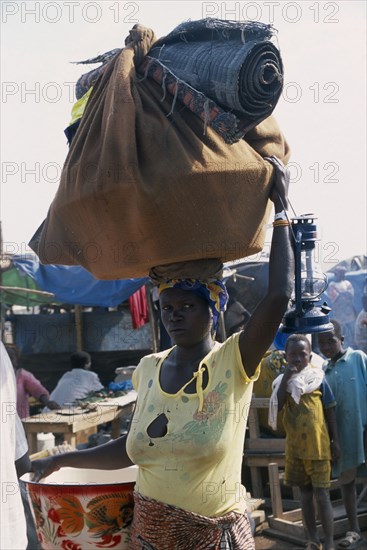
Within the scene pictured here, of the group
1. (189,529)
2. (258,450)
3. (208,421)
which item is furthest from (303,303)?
(258,450)

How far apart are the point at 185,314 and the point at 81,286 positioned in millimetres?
8527

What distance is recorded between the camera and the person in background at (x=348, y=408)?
6082 mm

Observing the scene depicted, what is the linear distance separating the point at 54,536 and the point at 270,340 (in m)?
1.15

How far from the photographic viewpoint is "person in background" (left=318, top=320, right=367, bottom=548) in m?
6.08

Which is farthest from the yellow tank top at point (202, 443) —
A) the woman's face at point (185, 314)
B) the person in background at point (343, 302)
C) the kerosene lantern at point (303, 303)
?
the person in background at point (343, 302)

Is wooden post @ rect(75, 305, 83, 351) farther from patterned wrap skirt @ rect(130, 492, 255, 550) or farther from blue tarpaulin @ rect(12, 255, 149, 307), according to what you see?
patterned wrap skirt @ rect(130, 492, 255, 550)

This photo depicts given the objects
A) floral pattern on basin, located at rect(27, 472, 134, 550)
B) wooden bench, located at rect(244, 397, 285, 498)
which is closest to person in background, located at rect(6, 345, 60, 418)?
wooden bench, located at rect(244, 397, 285, 498)

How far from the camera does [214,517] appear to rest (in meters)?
2.69

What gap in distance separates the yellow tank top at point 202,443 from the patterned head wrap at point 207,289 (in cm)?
15

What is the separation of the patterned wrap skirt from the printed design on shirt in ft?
0.85

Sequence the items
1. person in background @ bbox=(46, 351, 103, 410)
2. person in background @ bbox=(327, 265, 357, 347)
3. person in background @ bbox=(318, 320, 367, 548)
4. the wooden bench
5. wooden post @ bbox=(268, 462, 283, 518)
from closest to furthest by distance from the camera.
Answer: person in background @ bbox=(318, 320, 367, 548)
wooden post @ bbox=(268, 462, 283, 518)
the wooden bench
person in background @ bbox=(46, 351, 103, 410)
person in background @ bbox=(327, 265, 357, 347)

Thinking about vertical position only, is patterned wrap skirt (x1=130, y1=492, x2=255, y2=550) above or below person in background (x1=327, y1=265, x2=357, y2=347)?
above

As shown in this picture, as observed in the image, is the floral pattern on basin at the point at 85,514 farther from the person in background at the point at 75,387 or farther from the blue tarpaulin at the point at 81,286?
the blue tarpaulin at the point at 81,286

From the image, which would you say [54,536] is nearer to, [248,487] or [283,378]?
[283,378]
